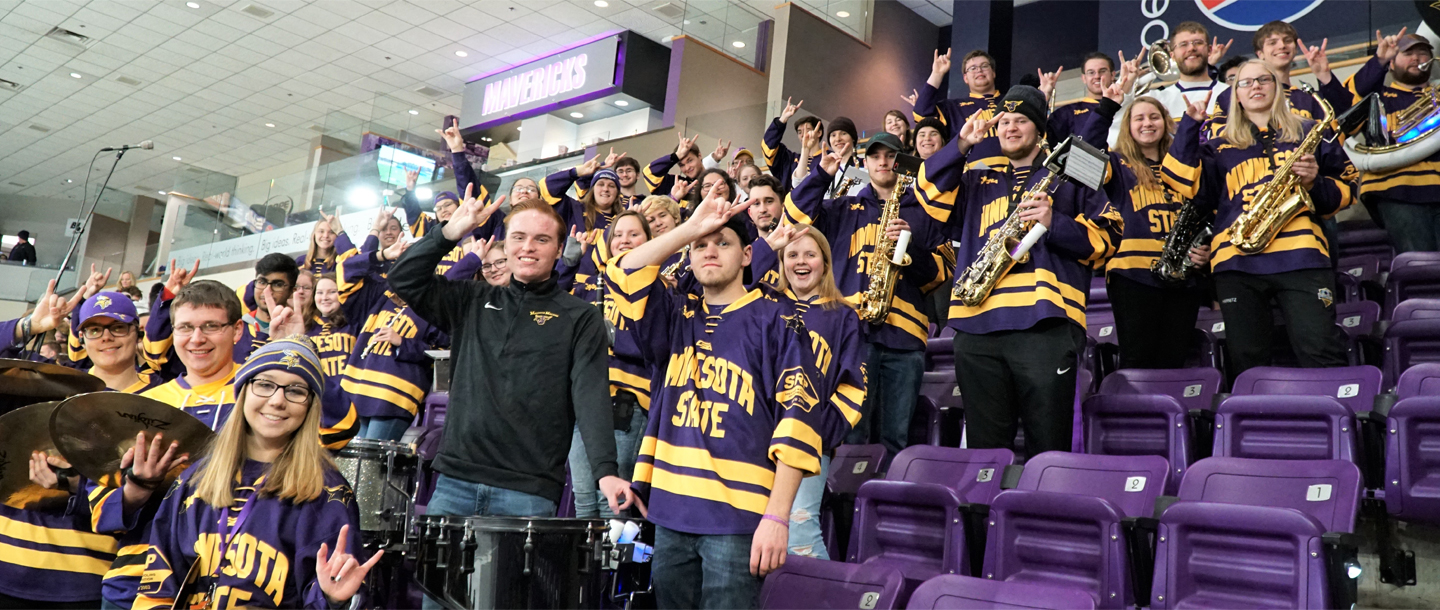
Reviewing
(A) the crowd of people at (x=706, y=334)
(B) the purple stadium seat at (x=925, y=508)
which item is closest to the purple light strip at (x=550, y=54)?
(A) the crowd of people at (x=706, y=334)

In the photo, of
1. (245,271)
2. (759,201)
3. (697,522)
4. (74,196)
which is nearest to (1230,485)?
(697,522)

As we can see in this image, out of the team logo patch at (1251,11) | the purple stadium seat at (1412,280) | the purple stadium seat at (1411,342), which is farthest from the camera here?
the team logo patch at (1251,11)

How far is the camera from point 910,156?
449cm

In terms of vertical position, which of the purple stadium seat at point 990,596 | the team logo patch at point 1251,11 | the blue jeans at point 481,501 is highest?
the team logo patch at point 1251,11

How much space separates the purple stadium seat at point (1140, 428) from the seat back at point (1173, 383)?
0.18m

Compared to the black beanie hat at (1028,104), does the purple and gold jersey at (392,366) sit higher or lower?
lower

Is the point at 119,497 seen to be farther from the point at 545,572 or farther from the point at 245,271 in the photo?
the point at 245,271

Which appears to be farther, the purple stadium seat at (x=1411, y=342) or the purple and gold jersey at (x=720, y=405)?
the purple stadium seat at (x=1411, y=342)

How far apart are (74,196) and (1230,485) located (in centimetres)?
2749

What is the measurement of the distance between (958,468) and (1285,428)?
1169mm

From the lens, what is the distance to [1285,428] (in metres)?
3.67

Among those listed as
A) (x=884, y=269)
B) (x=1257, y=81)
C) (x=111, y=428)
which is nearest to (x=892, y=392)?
(x=884, y=269)

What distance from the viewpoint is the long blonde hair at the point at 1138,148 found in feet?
16.5

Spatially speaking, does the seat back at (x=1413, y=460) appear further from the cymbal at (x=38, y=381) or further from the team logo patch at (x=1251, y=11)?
the team logo patch at (x=1251, y=11)
